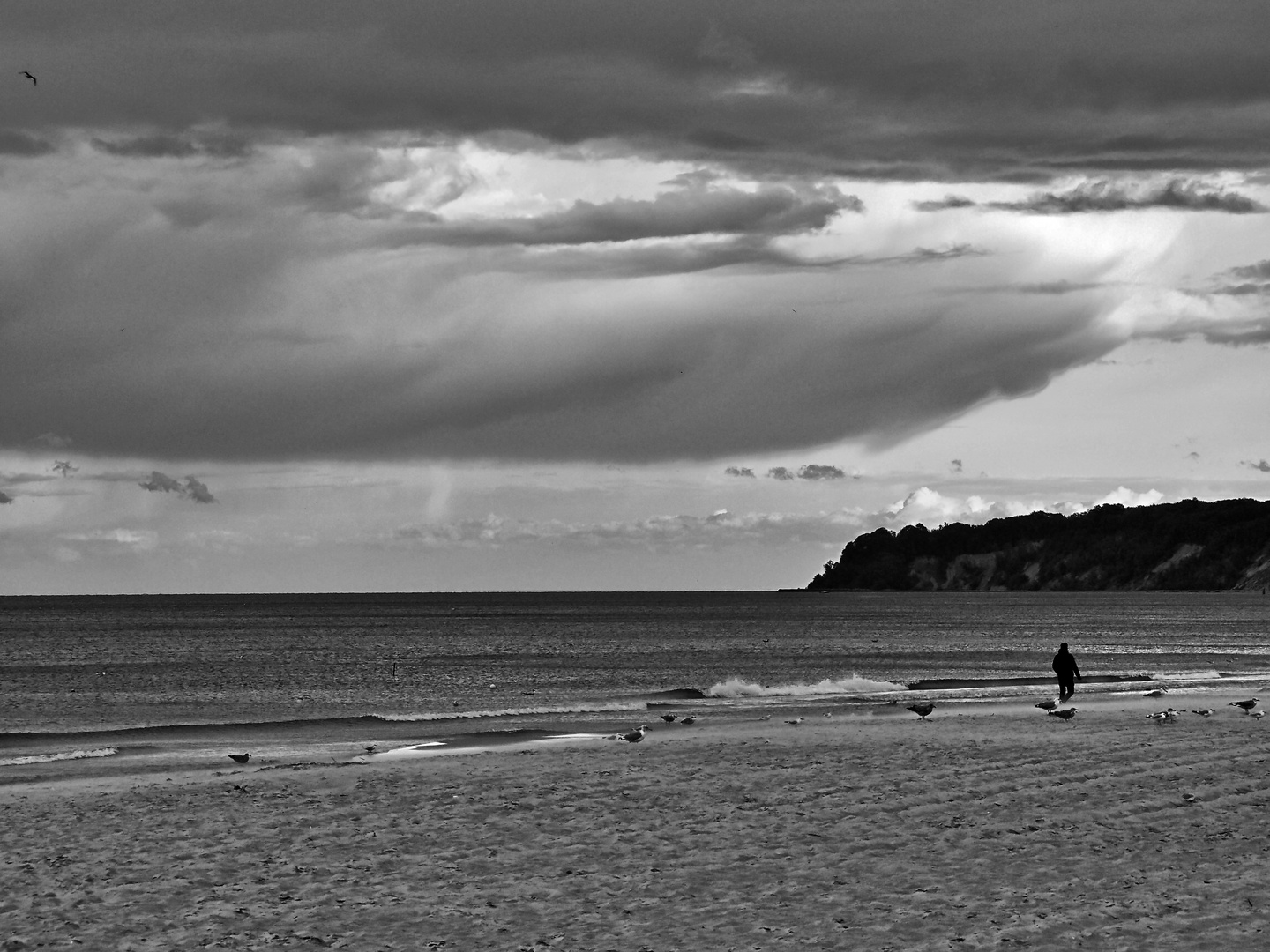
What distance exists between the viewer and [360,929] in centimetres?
1631

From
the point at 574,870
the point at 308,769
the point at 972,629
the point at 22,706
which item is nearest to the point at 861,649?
the point at 972,629

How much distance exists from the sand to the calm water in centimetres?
1873

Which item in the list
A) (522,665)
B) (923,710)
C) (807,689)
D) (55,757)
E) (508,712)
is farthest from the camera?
(522,665)

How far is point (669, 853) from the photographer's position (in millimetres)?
20250

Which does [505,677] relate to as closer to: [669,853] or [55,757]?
[55,757]

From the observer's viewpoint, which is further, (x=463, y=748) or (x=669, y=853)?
(x=463, y=748)

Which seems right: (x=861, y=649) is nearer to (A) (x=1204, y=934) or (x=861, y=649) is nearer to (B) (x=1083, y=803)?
(B) (x=1083, y=803)

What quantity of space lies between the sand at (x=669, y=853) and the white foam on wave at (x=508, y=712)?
58.6 ft

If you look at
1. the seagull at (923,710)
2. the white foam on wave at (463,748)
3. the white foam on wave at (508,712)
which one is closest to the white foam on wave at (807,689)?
the white foam on wave at (508,712)

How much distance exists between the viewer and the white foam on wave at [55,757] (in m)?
36.2

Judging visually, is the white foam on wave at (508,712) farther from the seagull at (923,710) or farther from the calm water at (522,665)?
the seagull at (923,710)

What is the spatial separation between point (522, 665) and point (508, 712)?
1825 inches

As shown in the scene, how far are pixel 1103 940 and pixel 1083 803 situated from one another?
352 inches

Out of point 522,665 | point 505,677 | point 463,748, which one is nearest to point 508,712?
point 463,748
